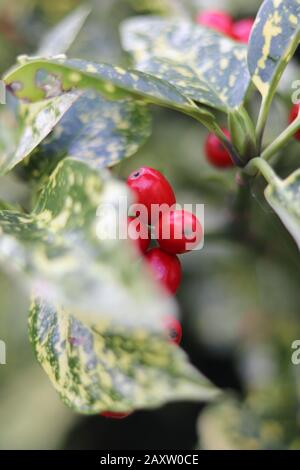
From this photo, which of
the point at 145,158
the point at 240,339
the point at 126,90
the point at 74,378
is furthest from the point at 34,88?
the point at 240,339

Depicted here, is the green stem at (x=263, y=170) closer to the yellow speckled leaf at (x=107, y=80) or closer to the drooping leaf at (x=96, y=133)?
the yellow speckled leaf at (x=107, y=80)

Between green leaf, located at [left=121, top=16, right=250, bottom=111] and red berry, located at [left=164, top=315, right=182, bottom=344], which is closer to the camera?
red berry, located at [left=164, top=315, right=182, bottom=344]

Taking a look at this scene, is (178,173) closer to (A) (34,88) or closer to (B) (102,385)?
(A) (34,88)

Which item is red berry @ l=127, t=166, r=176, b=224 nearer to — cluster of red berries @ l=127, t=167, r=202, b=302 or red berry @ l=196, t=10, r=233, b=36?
cluster of red berries @ l=127, t=167, r=202, b=302

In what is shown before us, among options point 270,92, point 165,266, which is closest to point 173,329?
point 165,266

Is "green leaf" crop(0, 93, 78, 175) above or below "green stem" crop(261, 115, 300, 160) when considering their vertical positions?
above

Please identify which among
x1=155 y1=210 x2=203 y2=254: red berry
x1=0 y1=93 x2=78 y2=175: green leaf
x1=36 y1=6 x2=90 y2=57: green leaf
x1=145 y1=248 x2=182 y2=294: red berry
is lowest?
x1=145 y1=248 x2=182 y2=294: red berry

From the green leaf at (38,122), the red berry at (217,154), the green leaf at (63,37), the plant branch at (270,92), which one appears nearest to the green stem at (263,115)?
the plant branch at (270,92)

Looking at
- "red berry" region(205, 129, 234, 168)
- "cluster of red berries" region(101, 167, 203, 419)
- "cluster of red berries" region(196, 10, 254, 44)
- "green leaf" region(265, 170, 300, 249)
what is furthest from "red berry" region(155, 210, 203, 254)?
"cluster of red berries" region(196, 10, 254, 44)
